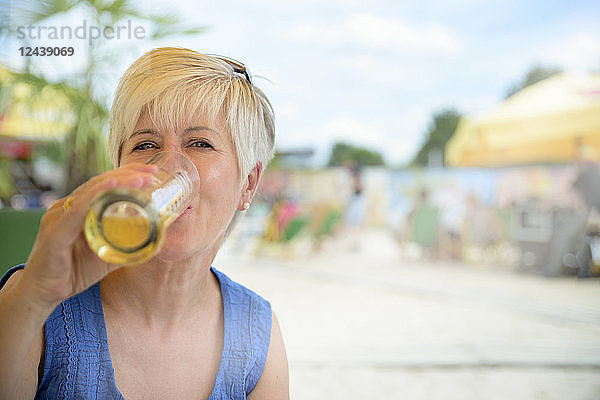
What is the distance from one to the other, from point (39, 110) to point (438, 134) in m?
4.53

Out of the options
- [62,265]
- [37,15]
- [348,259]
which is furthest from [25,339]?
[348,259]

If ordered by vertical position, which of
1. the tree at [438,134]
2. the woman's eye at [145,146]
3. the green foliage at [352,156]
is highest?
the tree at [438,134]

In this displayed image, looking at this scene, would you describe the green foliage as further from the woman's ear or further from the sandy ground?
the woman's ear

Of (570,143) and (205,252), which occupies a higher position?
(570,143)

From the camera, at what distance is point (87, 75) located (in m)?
1.71

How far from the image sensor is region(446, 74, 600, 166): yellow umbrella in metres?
→ 3.97

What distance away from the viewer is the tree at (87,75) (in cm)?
129

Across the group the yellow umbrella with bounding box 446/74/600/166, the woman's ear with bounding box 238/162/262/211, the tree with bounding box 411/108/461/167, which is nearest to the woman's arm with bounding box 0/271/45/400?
the woman's ear with bounding box 238/162/262/211

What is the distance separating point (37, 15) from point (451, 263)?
5.21 meters

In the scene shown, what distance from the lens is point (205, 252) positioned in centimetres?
74

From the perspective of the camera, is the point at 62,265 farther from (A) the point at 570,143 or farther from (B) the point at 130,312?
(A) the point at 570,143

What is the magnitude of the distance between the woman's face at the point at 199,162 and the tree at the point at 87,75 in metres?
0.83

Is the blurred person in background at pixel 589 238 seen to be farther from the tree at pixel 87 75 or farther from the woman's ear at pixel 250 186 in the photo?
the woman's ear at pixel 250 186

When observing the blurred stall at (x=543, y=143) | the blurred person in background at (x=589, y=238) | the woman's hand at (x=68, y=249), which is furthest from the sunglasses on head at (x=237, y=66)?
the blurred person in background at (x=589, y=238)
